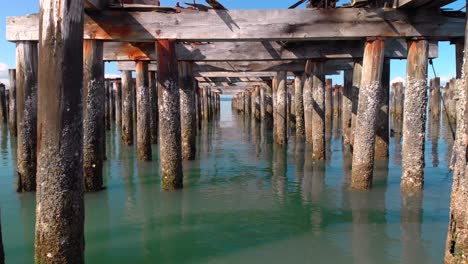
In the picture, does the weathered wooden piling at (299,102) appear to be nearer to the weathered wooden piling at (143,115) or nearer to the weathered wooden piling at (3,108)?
the weathered wooden piling at (143,115)

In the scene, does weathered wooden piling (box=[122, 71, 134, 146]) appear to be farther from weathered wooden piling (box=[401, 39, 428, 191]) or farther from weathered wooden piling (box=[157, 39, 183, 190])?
weathered wooden piling (box=[401, 39, 428, 191])

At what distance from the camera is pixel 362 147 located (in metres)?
6.49

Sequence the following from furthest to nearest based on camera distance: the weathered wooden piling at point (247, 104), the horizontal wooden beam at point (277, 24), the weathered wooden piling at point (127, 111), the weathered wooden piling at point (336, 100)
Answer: the weathered wooden piling at point (247, 104), the weathered wooden piling at point (336, 100), the weathered wooden piling at point (127, 111), the horizontal wooden beam at point (277, 24)

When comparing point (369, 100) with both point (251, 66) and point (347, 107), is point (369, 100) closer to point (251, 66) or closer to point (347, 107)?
point (347, 107)

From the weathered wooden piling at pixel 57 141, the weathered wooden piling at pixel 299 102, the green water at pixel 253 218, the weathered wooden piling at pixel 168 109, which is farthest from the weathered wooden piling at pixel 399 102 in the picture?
the weathered wooden piling at pixel 57 141

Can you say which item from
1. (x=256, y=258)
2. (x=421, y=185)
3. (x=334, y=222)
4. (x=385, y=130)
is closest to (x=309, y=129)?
(x=385, y=130)

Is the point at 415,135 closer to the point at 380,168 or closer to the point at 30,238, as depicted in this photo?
the point at 380,168

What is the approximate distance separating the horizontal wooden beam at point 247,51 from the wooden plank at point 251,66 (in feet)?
7.52

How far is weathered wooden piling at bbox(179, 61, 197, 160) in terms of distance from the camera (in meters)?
10.4

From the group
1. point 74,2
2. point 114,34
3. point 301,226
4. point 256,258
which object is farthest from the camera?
point 114,34

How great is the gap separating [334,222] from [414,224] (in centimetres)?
95

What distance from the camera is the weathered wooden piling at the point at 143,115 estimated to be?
10.3m

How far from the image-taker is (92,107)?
6.59 meters

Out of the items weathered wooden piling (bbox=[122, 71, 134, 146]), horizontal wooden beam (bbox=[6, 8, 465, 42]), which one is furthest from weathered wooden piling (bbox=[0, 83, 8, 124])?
horizontal wooden beam (bbox=[6, 8, 465, 42])
